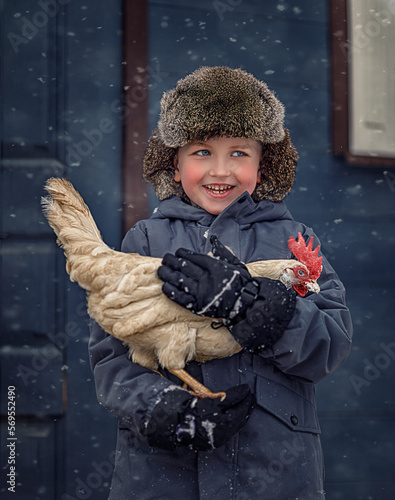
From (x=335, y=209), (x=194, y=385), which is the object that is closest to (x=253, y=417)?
(x=194, y=385)

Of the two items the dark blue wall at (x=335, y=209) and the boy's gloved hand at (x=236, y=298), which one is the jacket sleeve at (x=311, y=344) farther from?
the dark blue wall at (x=335, y=209)

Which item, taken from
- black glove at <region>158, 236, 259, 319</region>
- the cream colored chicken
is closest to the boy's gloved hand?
black glove at <region>158, 236, 259, 319</region>

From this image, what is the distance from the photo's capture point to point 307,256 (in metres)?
1.59

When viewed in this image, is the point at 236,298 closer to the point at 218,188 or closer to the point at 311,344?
the point at 311,344

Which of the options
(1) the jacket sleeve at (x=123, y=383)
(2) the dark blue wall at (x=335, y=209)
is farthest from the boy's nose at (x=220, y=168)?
(2) the dark blue wall at (x=335, y=209)

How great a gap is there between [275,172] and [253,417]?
2.80ft

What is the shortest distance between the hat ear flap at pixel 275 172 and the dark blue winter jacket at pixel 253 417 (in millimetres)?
246

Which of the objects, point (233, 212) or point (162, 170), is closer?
point (233, 212)

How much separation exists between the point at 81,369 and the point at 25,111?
1.43 meters

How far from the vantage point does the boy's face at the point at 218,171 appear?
Answer: 1.65 metres

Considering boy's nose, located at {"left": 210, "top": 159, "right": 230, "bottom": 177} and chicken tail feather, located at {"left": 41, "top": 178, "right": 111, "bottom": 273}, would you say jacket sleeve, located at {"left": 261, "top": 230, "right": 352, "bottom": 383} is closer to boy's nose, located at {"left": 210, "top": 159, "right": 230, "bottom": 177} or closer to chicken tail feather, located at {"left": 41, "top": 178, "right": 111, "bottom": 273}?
Answer: boy's nose, located at {"left": 210, "top": 159, "right": 230, "bottom": 177}

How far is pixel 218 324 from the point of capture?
1.48 m

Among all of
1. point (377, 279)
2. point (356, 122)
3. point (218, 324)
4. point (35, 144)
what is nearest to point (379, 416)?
point (377, 279)

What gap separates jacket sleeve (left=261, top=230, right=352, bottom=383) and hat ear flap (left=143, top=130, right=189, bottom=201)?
2.08 feet
